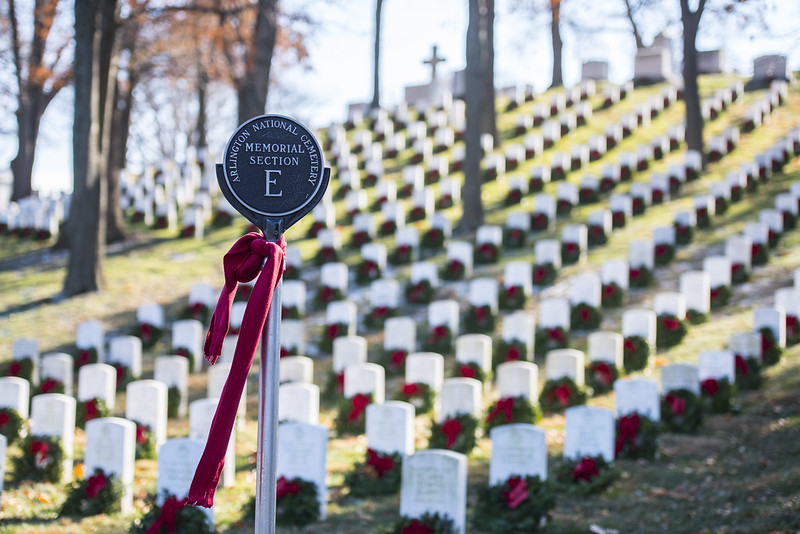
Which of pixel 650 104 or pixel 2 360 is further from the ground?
pixel 650 104

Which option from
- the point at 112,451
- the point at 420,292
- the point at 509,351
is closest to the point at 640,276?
the point at 420,292

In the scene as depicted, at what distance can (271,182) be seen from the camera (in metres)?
3.60

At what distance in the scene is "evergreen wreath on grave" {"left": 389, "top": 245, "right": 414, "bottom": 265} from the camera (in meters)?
14.7

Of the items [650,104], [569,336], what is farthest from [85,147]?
[650,104]

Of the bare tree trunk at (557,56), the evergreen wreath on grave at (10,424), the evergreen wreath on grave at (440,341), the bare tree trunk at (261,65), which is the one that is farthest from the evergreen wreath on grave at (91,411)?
the bare tree trunk at (557,56)

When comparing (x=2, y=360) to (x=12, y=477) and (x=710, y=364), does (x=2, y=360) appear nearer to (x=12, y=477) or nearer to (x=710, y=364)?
(x=12, y=477)

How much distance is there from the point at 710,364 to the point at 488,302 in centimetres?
365

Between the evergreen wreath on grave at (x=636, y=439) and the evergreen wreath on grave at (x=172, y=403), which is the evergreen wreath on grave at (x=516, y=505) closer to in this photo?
the evergreen wreath on grave at (x=636, y=439)

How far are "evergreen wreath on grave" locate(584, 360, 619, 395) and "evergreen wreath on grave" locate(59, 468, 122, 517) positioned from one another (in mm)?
5000

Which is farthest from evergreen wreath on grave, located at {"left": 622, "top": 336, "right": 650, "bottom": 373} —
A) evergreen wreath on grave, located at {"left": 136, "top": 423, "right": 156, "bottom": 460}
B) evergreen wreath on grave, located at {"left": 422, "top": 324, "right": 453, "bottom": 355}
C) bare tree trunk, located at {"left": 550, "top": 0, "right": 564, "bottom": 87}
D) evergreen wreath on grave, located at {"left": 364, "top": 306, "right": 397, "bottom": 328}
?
bare tree trunk, located at {"left": 550, "top": 0, "right": 564, "bottom": 87}

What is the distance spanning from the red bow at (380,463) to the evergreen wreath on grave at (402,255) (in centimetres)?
759

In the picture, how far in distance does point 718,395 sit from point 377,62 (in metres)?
21.2

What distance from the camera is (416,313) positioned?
12.7 m

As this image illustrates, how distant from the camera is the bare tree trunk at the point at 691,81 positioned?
1852cm
